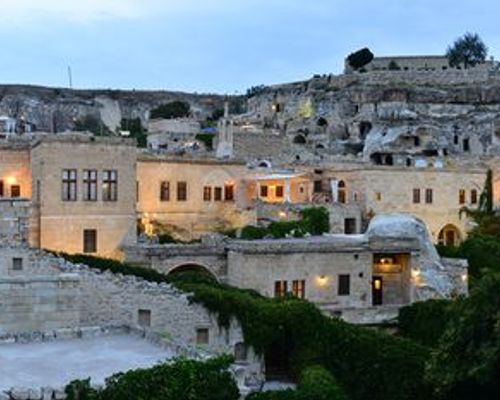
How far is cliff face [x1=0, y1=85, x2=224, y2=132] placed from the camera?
85562mm

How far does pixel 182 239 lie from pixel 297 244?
7547 millimetres

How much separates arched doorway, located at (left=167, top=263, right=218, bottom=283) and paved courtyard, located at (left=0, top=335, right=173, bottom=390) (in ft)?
34.0

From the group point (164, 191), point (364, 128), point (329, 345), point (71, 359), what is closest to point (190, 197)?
point (164, 191)

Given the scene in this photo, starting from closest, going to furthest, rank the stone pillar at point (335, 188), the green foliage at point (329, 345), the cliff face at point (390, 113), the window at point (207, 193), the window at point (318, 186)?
1. the green foliage at point (329, 345)
2. the window at point (207, 193)
3. the stone pillar at point (335, 188)
4. the window at point (318, 186)
5. the cliff face at point (390, 113)

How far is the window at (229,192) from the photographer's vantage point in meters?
41.4

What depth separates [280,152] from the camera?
188ft

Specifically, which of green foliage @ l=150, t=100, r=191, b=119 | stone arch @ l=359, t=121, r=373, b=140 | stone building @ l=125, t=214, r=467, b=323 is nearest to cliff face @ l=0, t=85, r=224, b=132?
green foliage @ l=150, t=100, r=191, b=119

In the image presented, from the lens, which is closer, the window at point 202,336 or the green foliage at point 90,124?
the window at point 202,336

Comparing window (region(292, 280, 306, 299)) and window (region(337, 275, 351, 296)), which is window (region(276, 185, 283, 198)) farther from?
window (region(292, 280, 306, 299))

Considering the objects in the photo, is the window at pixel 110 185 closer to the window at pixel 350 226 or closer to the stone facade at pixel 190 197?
the stone facade at pixel 190 197

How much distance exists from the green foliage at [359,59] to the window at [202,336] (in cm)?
8062

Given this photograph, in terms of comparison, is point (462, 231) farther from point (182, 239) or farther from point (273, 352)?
point (273, 352)

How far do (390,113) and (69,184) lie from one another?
39.2 meters

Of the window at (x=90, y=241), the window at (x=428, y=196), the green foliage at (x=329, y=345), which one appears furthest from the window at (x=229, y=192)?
the green foliage at (x=329, y=345)
